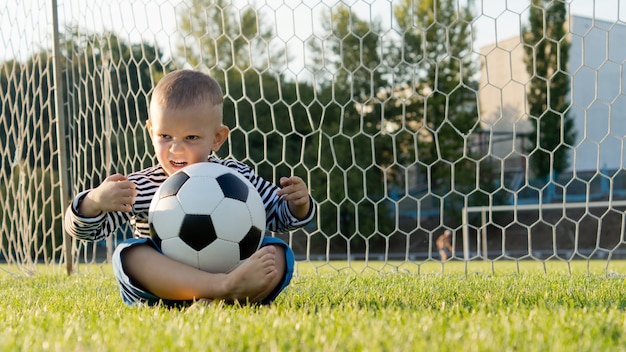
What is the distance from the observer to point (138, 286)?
6.93 feet

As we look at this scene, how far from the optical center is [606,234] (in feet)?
61.1

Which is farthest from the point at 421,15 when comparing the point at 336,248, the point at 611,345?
the point at 611,345

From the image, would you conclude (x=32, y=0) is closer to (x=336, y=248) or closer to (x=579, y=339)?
(x=579, y=339)

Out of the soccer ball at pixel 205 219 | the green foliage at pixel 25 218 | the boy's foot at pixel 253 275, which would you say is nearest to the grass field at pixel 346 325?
the boy's foot at pixel 253 275

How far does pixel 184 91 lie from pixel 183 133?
134 mm

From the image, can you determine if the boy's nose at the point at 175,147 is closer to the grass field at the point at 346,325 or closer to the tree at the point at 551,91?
the grass field at the point at 346,325

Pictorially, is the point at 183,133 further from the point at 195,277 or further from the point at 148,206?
the point at 195,277

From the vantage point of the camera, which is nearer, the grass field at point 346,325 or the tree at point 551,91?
the grass field at point 346,325

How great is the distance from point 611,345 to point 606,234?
738 inches

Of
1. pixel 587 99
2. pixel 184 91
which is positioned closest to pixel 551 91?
pixel 587 99

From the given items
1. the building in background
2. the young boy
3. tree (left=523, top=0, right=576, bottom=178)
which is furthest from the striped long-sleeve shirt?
the building in background

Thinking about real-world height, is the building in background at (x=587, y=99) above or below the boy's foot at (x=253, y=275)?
above

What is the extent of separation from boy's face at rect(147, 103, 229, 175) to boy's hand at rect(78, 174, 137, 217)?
0.59 ft

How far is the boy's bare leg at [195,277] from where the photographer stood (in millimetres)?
1999
